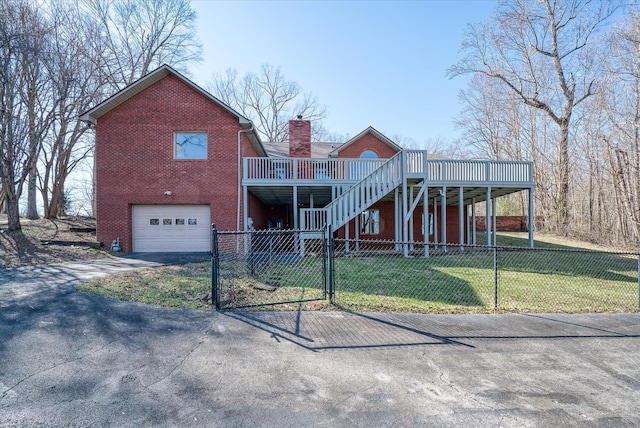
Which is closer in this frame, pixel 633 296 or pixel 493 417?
pixel 493 417

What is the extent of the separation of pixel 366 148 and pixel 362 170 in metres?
5.54

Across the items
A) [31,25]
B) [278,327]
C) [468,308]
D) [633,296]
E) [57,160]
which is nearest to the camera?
[278,327]

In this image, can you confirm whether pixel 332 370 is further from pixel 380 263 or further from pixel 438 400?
pixel 380 263

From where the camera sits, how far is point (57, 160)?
68.7 feet

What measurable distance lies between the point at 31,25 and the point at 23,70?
1793mm

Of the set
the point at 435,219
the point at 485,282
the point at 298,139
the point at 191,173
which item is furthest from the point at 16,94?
the point at 435,219

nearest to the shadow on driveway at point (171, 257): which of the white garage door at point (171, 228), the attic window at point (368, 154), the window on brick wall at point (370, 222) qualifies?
the white garage door at point (171, 228)

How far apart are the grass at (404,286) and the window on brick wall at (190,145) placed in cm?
519

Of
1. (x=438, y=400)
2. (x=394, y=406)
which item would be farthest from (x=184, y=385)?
(x=438, y=400)

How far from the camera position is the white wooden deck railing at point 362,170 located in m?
13.4

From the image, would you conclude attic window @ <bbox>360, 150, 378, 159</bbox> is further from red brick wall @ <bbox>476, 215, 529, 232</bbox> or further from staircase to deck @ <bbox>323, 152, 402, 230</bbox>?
red brick wall @ <bbox>476, 215, 529, 232</bbox>

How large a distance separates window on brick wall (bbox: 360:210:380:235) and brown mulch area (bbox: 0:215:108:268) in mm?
11421

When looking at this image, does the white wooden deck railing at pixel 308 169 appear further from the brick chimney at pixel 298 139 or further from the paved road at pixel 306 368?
the paved road at pixel 306 368

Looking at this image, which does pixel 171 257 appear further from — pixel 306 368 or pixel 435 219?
pixel 435 219
